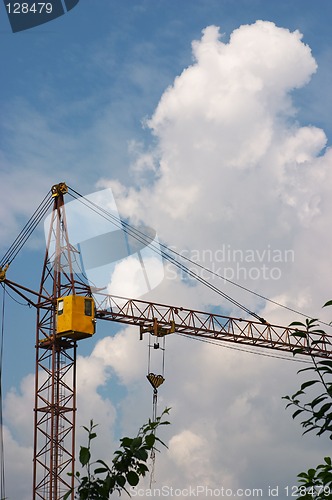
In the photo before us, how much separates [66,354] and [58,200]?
1554cm

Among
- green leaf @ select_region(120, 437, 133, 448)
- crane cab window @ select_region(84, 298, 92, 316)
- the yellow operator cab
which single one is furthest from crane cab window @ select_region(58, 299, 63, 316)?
green leaf @ select_region(120, 437, 133, 448)

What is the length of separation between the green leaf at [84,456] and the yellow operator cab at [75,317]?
61118mm

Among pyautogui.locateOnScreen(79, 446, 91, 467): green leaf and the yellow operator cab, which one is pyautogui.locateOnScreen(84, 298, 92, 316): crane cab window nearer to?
the yellow operator cab

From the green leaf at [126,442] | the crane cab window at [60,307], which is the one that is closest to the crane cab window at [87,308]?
the crane cab window at [60,307]

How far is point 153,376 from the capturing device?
244 ft

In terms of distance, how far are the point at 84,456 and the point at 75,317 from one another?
6199 centimetres

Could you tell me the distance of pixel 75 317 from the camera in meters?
71.5

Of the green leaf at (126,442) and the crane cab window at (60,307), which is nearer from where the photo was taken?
the green leaf at (126,442)

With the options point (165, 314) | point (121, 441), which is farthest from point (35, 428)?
point (121, 441)

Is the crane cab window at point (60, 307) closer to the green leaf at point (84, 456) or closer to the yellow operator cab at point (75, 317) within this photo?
the yellow operator cab at point (75, 317)

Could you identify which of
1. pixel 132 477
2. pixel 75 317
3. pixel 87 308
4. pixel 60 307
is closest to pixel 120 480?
pixel 132 477

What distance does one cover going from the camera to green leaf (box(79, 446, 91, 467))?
9884 millimetres

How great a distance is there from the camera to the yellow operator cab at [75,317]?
234 feet

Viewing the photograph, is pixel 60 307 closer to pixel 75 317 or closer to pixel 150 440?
pixel 75 317
